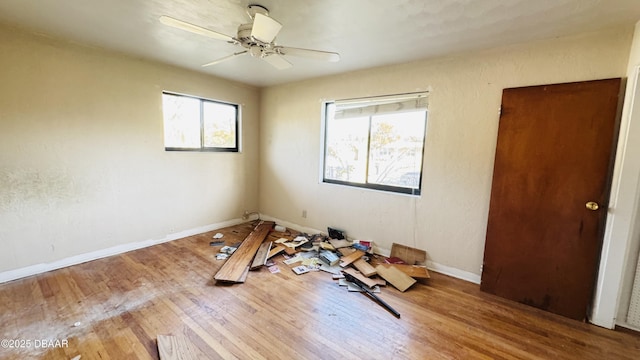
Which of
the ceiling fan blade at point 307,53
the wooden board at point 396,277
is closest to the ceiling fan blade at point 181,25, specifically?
the ceiling fan blade at point 307,53

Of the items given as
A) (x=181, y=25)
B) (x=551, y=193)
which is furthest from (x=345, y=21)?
(x=551, y=193)

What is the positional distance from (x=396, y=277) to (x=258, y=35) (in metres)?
2.54

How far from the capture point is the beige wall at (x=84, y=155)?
2.46m

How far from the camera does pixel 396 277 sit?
2682 mm

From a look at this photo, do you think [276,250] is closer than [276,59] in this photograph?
No

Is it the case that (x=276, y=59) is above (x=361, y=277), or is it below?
above

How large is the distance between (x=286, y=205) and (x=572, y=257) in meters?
3.50

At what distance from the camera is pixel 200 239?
372 centimetres

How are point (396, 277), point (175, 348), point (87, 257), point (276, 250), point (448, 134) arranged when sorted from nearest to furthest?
point (175, 348) < point (396, 277) < point (448, 134) < point (87, 257) < point (276, 250)

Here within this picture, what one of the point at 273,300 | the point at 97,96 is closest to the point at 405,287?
the point at 273,300

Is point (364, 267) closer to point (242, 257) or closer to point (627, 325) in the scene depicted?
point (242, 257)

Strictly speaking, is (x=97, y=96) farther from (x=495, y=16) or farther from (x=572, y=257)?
(x=572, y=257)

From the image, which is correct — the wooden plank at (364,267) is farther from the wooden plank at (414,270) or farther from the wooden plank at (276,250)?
the wooden plank at (276,250)

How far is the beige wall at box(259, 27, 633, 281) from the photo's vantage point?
7.27 feet
